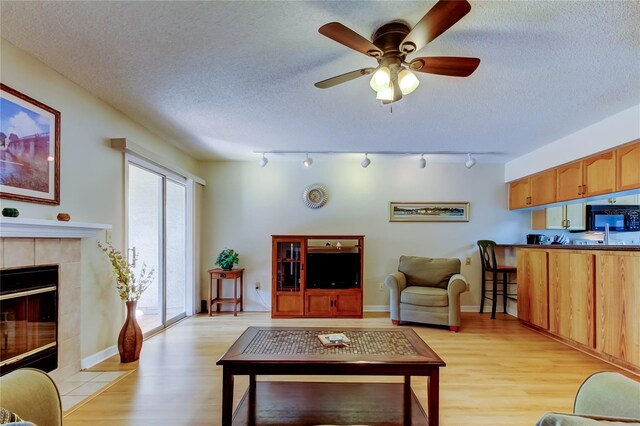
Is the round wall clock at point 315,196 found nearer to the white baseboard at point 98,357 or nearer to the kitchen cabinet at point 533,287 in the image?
the kitchen cabinet at point 533,287

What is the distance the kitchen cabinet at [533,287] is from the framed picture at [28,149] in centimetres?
503

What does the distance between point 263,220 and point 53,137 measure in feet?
10.3

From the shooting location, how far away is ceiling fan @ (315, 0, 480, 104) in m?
1.67

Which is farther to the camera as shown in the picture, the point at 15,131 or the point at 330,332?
the point at 330,332

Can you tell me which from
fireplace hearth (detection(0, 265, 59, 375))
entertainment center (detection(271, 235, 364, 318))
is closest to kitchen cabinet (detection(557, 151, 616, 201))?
entertainment center (detection(271, 235, 364, 318))

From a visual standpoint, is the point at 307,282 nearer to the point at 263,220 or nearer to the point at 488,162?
the point at 263,220

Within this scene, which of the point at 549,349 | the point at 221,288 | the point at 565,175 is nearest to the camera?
the point at 549,349

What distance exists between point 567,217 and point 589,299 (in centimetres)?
183

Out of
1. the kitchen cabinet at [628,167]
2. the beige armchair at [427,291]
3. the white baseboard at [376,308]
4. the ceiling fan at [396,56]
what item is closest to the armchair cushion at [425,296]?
the beige armchair at [427,291]

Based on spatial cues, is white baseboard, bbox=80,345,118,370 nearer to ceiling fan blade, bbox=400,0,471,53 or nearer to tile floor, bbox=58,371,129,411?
tile floor, bbox=58,371,129,411

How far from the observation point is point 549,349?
3508 millimetres

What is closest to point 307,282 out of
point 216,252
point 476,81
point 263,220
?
point 263,220

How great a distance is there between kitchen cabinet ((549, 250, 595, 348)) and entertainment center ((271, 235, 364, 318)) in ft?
7.64

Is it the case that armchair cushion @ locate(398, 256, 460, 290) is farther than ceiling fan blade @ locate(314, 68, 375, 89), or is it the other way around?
armchair cushion @ locate(398, 256, 460, 290)
